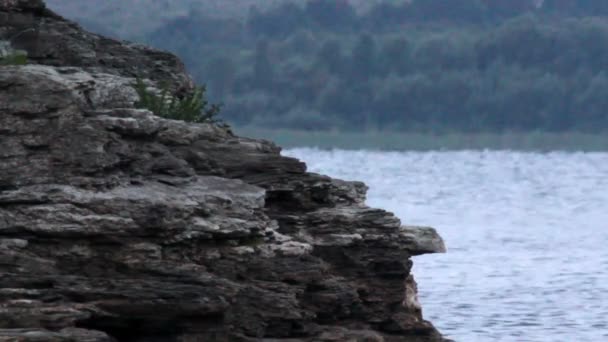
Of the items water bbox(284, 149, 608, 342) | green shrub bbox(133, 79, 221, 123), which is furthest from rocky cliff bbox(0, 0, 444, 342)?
water bbox(284, 149, 608, 342)

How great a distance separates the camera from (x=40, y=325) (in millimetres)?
18812

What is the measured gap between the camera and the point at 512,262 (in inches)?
2881

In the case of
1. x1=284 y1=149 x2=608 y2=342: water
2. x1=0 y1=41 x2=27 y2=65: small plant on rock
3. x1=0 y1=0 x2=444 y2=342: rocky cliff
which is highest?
x1=284 y1=149 x2=608 y2=342: water

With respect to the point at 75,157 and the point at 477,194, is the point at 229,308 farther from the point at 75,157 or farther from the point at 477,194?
the point at 477,194

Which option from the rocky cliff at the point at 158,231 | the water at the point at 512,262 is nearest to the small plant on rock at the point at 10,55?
the rocky cliff at the point at 158,231

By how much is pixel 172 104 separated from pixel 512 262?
49297 millimetres

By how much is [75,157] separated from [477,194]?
12944 centimetres

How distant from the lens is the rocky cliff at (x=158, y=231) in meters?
19.7

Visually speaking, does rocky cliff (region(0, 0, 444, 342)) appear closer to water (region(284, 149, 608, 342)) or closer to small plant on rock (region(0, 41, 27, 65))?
small plant on rock (region(0, 41, 27, 65))

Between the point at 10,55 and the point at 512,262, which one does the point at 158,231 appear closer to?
the point at 10,55

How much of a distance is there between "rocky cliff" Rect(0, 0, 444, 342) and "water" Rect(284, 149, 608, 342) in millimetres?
20954

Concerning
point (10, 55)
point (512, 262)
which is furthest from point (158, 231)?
point (512, 262)

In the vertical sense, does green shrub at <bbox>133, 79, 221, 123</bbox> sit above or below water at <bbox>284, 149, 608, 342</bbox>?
below

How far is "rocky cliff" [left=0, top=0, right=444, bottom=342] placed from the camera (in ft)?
64.5
